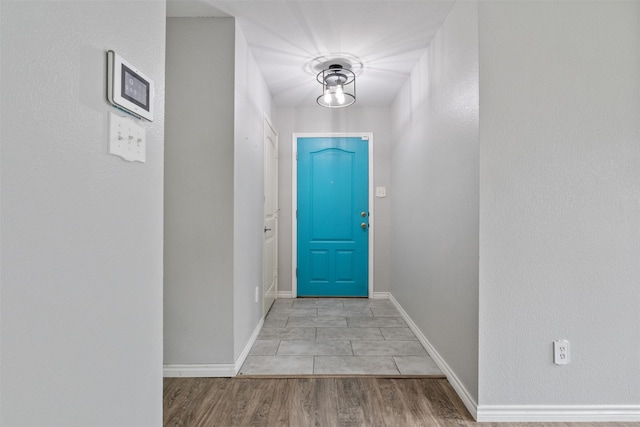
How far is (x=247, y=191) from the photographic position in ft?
8.67

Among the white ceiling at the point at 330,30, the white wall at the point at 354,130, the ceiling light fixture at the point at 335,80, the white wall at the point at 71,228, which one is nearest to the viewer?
the white wall at the point at 71,228

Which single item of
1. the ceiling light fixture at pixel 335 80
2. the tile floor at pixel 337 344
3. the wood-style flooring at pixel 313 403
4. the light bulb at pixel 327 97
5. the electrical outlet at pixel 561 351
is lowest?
the wood-style flooring at pixel 313 403

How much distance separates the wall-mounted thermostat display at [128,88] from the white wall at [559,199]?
1.52m

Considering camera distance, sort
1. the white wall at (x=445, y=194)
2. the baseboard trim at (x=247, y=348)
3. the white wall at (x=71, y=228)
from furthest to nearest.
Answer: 1. the baseboard trim at (x=247, y=348)
2. the white wall at (x=445, y=194)
3. the white wall at (x=71, y=228)

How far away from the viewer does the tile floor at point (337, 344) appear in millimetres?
2311

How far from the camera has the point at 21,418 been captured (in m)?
0.66

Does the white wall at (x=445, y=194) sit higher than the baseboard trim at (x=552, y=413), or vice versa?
the white wall at (x=445, y=194)

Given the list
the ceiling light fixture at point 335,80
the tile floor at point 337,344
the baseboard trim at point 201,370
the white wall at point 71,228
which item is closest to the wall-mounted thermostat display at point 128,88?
the white wall at point 71,228

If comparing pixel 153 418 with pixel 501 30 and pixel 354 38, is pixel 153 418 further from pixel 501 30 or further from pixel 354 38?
pixel 354 38

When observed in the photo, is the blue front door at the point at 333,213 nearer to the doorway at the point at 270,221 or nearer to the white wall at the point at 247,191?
the doorway at the point at 270,221

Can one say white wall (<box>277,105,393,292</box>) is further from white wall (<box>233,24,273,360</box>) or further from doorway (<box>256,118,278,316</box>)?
white wall (<box>233,24,273,360</box>)

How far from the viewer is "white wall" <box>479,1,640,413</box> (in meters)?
1.74

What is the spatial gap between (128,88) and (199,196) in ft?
4.25

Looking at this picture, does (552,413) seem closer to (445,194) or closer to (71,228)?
(445,194)
